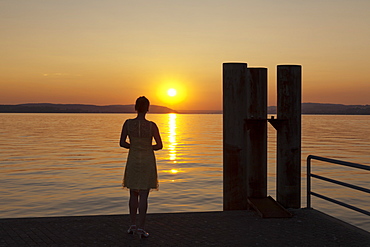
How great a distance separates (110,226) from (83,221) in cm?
61

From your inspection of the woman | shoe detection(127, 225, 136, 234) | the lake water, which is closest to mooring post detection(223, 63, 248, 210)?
the woman

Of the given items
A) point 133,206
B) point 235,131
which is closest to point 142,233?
point 133,206

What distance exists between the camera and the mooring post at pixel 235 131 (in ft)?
28.8

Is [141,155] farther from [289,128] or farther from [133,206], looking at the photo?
[289,128]

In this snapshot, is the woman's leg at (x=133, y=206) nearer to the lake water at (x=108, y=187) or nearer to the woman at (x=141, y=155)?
the woman at (x=141, y=155)

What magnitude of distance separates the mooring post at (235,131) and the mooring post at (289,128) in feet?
2.28

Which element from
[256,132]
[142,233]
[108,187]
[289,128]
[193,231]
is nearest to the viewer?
[142,233]

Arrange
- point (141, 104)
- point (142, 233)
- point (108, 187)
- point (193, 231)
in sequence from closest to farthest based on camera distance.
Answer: point (142, 233), point (141, 104), point (193, 231), point (108, 187)

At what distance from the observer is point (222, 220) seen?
821 centimetres

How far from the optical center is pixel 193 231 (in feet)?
24.5

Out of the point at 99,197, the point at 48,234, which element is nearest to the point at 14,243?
the point at 48,234

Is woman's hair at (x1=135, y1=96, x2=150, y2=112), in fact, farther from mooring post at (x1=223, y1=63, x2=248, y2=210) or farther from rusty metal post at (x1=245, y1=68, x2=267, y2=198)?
rusty metal post at (x1=245, y1=68, x2=267, y2=198)

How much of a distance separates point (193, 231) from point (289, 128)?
2.82 m

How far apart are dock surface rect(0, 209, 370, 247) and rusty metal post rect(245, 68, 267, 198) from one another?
74 cm
